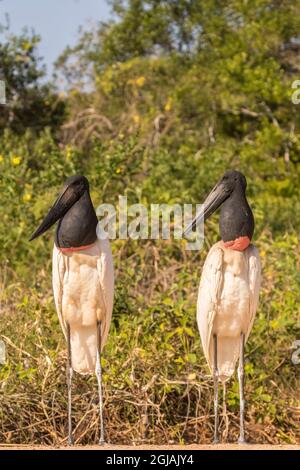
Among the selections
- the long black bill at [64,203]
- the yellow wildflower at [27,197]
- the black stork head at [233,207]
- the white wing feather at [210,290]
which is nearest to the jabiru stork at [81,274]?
the long black bill at [64,203]

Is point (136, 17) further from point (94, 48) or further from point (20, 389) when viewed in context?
point (20, 389)

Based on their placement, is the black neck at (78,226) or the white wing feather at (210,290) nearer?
the black neck at (78,226)

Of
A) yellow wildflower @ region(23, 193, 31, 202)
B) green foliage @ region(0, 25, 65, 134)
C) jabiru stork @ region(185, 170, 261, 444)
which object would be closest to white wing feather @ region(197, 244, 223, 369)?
jabiru stork @ region(185, 170, 261, 444)

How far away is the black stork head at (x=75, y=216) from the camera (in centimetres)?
485

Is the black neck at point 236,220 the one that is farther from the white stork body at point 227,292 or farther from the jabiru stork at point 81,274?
the jabiru stork at point 81,274

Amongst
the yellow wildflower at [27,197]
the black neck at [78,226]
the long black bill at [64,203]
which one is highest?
the yellow wildflower at [27,197]

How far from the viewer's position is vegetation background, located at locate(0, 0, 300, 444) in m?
5.73

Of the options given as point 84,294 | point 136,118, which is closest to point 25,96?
point 136,118

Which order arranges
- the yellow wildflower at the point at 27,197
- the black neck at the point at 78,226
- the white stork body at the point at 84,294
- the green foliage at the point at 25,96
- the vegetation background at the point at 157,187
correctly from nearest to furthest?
the black neck at the point at 78,226 < the white stork body at the point at 84,294 < the vegetation background at the point at 157,187 < the yellow wildflower at the point at 27,197 < the green foliage at the point at 25,96

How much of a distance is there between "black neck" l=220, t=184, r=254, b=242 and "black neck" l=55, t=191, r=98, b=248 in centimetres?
60

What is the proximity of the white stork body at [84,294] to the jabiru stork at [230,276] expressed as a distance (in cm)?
47

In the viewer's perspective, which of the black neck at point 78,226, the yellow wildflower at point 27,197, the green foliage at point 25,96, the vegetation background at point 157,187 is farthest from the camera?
the green foliage at point 25,96

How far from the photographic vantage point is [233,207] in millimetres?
4918
